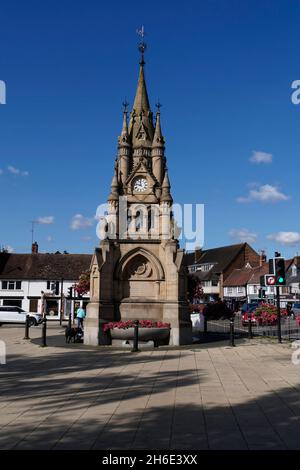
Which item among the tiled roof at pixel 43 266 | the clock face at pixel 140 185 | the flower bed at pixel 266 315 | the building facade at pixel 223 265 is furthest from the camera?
the building facade at pixel 223 265

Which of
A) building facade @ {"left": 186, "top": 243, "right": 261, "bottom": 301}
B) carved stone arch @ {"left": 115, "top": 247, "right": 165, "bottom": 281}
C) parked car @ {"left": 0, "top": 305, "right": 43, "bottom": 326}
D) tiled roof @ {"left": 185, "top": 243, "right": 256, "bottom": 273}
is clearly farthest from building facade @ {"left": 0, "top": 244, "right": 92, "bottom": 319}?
carved stone arch @ {"left": 115, "top": 247, "right": 165, "bottom": 281}

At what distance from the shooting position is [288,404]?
8.74 meters

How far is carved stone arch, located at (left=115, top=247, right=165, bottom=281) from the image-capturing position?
21.1m

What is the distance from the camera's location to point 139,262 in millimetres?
21516

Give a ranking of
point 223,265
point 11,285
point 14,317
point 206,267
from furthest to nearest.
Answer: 1. point 206,267
2. point 223,265
3. point 11,285
4. point 14,317

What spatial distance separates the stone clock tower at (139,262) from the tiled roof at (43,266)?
1328 inches

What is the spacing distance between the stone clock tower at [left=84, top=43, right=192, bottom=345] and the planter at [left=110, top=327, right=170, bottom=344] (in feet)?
1.37

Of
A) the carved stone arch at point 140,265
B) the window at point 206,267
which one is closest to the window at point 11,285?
the carved stone arch at point 140,265

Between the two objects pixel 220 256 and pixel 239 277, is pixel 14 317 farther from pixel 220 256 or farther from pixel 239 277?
pixel 220 256

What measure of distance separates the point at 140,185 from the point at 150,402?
15.2m

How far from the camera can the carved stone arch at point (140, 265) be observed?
21.1m

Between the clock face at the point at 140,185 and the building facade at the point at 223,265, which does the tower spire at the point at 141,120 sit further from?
the building facade at the point at 223,265

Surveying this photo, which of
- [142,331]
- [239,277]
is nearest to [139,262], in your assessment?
[142,331]
